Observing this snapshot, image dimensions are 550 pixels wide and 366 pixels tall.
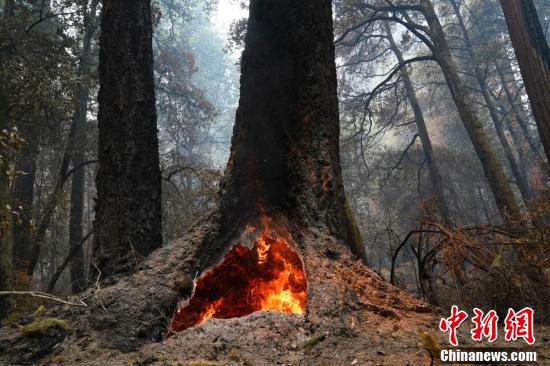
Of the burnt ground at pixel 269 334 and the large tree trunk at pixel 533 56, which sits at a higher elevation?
the large tree trunk at pixel 533 56

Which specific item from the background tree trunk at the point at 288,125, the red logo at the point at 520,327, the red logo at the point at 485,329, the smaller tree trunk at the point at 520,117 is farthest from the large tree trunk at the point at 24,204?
the smaller tree trunk at the point at 520,117

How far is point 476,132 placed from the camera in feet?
30.7

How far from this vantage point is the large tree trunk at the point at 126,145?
4016 mm

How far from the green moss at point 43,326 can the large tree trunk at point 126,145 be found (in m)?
1.00

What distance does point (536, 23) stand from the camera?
580cm

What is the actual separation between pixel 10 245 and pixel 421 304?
23.3ft

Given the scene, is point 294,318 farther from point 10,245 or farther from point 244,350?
point 10,245

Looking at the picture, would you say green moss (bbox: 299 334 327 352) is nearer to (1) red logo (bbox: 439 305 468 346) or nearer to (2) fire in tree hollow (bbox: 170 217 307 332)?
(2) fire in tree hollow (bbox: 170 217 307 332)

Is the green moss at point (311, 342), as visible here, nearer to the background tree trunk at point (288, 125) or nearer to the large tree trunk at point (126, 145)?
the background tree trunk at point (288, 125)

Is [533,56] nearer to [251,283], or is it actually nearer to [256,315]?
[251,283]

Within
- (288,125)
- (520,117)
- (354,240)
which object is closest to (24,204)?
(354,240)

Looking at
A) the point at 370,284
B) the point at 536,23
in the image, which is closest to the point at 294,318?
the point at 370,284

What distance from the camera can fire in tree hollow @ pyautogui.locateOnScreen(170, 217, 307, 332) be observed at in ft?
10.8

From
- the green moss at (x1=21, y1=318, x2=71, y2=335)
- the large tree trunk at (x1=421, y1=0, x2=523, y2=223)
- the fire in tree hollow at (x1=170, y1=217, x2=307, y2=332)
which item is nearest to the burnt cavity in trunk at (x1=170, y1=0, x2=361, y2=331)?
the fire in tree hollow at (x1=170, y1=217, x2=307, y2=332)
